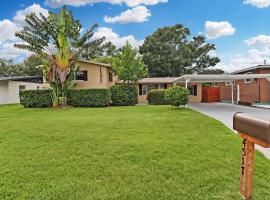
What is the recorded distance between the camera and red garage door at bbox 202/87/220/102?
102ft

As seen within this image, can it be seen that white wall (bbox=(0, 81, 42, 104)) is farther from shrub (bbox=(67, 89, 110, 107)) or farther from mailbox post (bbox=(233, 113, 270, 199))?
mailbox post (bbox=(233, 113, 270, 199))

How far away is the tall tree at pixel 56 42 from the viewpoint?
20.7 m

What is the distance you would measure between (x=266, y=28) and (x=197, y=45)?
62.4 feet

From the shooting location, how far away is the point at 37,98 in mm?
22719

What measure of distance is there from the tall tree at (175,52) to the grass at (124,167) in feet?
107

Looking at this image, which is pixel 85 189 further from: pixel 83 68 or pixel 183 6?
pixel 83 68

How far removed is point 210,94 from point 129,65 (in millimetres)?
10809

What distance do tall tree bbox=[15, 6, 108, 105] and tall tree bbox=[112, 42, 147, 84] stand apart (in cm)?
406

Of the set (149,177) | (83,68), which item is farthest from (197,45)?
(149,177)

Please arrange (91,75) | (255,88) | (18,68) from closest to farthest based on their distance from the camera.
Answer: (255,88), (91,75), (18,68)

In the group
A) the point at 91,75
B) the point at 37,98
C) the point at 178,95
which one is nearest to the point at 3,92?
the point at 37,98

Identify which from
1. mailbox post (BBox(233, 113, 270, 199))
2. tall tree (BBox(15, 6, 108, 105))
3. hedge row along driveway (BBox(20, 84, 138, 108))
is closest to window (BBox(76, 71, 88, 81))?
tall tree (BBox(15, 6, 108, 105))

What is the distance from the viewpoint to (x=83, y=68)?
2647cm

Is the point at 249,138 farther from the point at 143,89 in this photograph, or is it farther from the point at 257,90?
the point at 143,89
